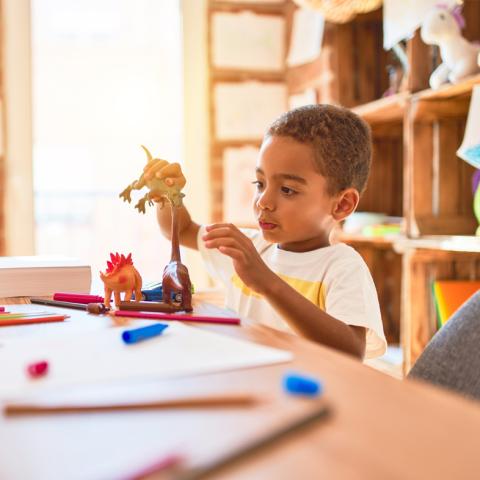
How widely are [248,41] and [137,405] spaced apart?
2.35m

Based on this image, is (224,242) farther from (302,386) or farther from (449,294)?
(449,294)

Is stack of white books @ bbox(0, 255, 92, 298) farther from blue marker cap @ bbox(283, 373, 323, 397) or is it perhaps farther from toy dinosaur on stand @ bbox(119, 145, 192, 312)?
blue marker cap @ bbox(283, 373, 323, 397)

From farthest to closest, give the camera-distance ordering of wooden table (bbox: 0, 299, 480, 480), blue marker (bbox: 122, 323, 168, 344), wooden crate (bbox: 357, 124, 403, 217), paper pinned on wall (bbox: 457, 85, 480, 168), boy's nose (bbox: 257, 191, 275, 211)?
wooden crate (bbox: 357, 124, 403, 217), paper pinned on wall (bbox: 457, 85, 480, 168), boy's nose (bbox: 257, 191, 275, 211), blue marker (bbox: 122, 323, 168, 344), wooden table (bbox: 0, 299, 480, 480)

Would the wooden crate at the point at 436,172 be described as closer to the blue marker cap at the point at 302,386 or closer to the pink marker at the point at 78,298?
the pink marker at the point at 78,298

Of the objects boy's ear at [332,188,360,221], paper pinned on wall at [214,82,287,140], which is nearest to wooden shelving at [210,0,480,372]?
paper pinned on wall at [214,82,287,140]

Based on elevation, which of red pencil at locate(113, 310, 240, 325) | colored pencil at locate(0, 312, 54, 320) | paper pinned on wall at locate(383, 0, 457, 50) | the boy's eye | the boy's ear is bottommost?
red pencil at locate(113, 310, 240, 325)

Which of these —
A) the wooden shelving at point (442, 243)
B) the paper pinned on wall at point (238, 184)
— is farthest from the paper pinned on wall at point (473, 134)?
the paper pinned on wall at point (238, 184)

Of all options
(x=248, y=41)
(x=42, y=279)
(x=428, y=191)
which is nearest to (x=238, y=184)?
(x=248, y=41)

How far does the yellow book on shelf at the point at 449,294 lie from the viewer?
169cm

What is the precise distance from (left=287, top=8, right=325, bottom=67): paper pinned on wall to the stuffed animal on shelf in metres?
1.76

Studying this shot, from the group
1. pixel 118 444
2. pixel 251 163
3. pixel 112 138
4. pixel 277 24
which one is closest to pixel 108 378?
pixel 118 444

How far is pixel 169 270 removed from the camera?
73 cm

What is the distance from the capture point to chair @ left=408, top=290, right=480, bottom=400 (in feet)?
1.87

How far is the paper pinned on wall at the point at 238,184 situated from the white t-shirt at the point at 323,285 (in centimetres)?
132
